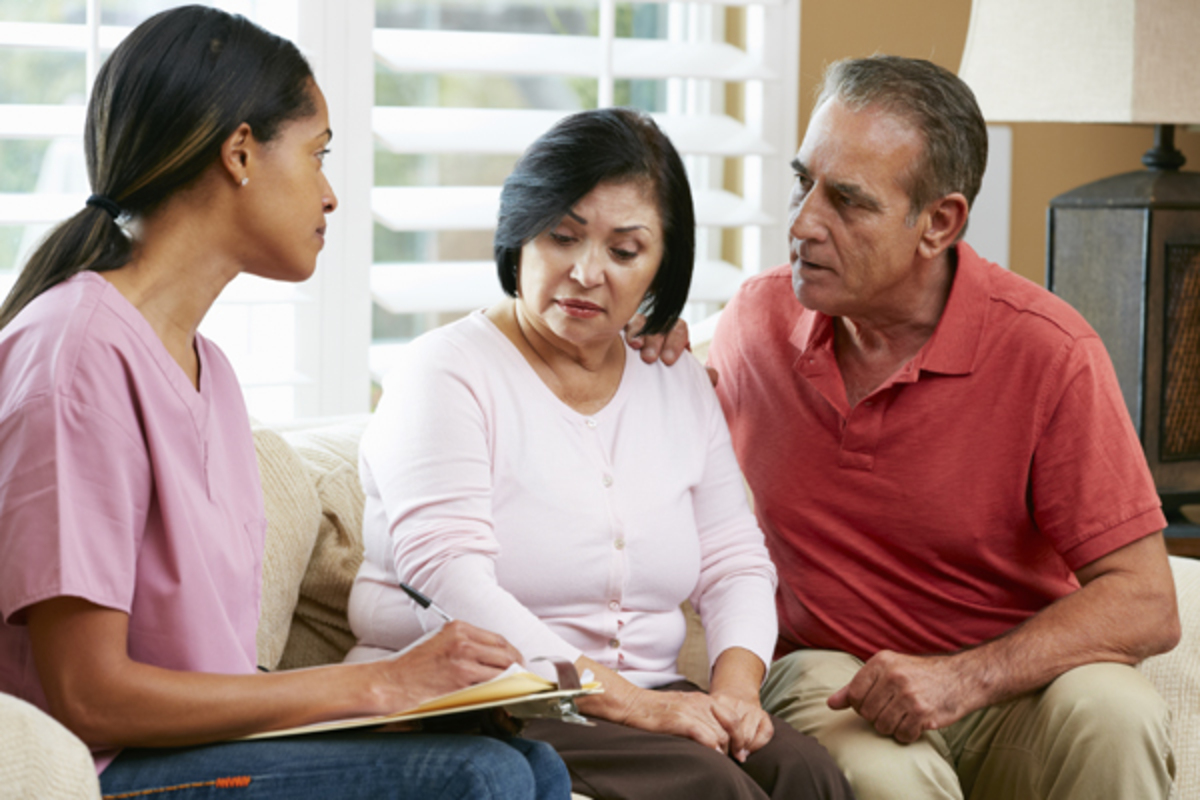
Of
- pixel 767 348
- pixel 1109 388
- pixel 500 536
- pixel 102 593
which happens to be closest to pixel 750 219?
pixel 767 348

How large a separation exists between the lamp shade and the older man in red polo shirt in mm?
591

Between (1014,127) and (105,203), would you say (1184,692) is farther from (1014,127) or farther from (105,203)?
(1014,127)

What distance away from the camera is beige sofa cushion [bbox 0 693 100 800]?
3.08 feet

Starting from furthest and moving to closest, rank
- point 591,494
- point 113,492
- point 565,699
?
point 591,494
point 565,699
point 113,492

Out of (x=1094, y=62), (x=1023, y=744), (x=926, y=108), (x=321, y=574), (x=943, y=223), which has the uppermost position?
(x=1094, y=62)

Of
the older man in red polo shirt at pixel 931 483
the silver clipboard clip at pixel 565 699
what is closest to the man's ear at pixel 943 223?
the older man in red polo shirt at pixel 931 483

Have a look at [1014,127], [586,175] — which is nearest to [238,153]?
[586,175]

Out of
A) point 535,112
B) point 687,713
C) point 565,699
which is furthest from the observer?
point 535,112

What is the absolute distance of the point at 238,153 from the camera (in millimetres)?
1191

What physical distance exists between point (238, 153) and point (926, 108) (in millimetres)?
937

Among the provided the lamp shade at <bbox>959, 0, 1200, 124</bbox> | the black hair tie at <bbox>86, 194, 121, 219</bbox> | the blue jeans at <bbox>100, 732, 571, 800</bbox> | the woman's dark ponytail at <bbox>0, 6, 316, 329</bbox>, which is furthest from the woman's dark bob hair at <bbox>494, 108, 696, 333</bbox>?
the lamp shade at <bbox>959, 0, 1200, 124</bbox>

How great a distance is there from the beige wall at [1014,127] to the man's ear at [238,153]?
1.72 m

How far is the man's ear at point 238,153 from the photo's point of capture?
1.18m

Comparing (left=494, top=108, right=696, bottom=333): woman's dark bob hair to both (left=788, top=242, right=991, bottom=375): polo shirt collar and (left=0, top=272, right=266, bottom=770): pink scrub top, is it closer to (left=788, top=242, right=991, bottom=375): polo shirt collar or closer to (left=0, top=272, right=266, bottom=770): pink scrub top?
(left=788, top=242, right=991, bottom=375): polo shirt collar
